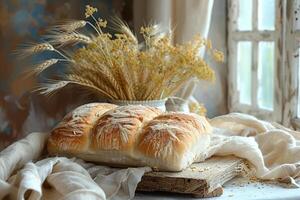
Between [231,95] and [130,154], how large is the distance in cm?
82

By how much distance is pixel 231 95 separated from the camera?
1.56m

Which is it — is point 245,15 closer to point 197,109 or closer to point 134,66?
point 197,109

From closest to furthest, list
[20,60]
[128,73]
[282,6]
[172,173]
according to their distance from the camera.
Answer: [172,173]
[128,73]
[282,6]
[20,60]

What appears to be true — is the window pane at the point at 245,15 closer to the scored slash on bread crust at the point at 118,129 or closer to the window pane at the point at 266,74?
the window pane at the point at 266,74

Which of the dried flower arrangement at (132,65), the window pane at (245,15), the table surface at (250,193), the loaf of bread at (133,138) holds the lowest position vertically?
the table surface at (250,193)

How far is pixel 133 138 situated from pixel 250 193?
186 mm

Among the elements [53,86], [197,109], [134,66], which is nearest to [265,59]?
[197,109]

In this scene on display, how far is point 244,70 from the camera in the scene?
1515mm

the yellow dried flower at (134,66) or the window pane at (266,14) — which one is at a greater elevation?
the window pane at (266,14)

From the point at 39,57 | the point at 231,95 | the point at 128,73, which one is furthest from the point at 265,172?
the point at 39,57

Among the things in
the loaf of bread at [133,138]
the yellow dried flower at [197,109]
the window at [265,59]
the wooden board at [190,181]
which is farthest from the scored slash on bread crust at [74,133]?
the window at [265,59]

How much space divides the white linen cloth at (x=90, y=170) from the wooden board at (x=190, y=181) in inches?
0.9

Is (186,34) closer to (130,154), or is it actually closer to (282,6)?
(282,6)

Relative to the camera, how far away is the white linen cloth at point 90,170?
0.67 metres
